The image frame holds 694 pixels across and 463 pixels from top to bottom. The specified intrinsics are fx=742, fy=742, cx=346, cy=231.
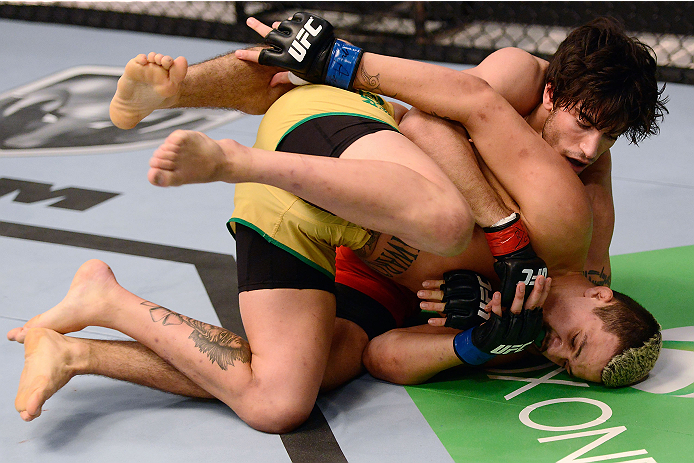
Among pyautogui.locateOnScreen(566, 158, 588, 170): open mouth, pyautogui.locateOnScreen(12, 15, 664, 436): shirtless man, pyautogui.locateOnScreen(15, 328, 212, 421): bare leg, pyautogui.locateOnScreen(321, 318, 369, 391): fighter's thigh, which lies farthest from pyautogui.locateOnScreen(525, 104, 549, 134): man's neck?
pyautogui.locateOnScreen(15, 328, 212, 421): bare leg

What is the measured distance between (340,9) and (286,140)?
12.0ft

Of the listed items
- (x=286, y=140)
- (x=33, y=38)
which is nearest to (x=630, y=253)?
(x=286, y=140)

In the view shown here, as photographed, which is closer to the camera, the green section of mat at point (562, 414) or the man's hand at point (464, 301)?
the green section of mat at point (562, 414)

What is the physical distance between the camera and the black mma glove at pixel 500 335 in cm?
164

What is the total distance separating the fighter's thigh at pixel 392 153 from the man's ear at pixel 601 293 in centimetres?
52

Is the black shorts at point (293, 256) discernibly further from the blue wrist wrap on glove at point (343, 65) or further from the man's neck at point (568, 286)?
the man's neck at point (568, 286)

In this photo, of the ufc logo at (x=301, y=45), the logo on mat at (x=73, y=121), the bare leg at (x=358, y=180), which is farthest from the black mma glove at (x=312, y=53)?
the logo on mat at (x=73, y=121)

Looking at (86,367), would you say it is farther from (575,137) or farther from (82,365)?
(575,137)

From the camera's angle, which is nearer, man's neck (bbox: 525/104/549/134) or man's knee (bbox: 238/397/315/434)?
man's knee (bbox: 238/397/315/434)

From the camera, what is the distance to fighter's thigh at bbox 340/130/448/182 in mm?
1528

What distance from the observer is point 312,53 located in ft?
5.81

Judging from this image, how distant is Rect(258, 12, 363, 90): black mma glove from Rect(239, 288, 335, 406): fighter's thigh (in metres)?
0.53

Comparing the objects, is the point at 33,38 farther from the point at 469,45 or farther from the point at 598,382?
the point at 598,382

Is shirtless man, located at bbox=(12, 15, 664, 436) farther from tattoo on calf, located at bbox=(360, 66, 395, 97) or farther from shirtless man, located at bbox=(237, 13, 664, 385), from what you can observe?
tattoo on calf, located at bbox=(360, 66, 395, 97)
